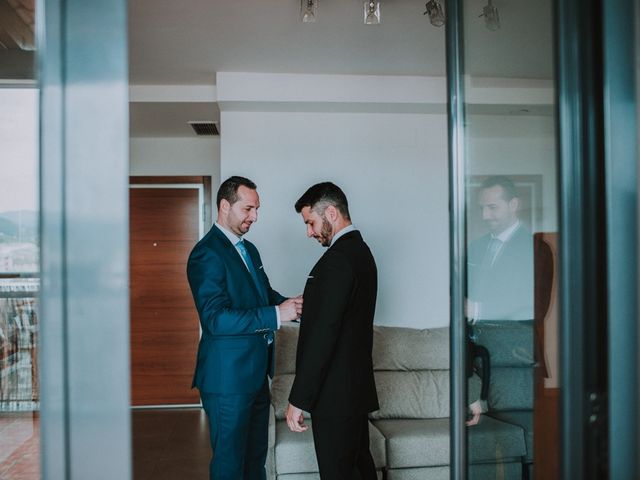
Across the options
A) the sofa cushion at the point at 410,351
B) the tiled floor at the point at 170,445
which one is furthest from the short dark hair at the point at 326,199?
the tiled floor at the point at 170,445

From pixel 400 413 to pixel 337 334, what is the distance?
147cm

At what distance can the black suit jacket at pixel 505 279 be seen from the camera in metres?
1.47

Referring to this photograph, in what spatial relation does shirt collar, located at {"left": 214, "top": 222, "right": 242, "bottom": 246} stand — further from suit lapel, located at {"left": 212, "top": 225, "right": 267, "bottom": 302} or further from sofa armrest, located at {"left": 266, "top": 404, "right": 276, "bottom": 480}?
A: sofa armrest, located at {"left": 266, "top": 404, "right": 276, "bottom": 480}

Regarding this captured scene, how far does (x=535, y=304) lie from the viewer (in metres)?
1.43

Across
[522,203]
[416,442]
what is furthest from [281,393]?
[522,203]

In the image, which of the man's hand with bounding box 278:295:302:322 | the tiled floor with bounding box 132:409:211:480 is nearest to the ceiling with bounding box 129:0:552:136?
the man's hand with bounding box 278:295:302:322

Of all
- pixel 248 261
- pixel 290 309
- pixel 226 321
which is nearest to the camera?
pixel 226 321

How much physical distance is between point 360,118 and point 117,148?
328 cm

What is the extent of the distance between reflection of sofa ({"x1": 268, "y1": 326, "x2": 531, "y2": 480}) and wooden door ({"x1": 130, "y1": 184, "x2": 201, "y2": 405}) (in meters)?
2.10

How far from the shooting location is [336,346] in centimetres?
239

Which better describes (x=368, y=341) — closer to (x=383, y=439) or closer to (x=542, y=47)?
(x=383, y=439)

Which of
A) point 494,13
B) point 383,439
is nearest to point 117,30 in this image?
point 494,13

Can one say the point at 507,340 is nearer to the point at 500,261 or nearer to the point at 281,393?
the point at 500,261

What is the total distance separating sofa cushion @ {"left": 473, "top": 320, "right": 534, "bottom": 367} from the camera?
4.83ft
